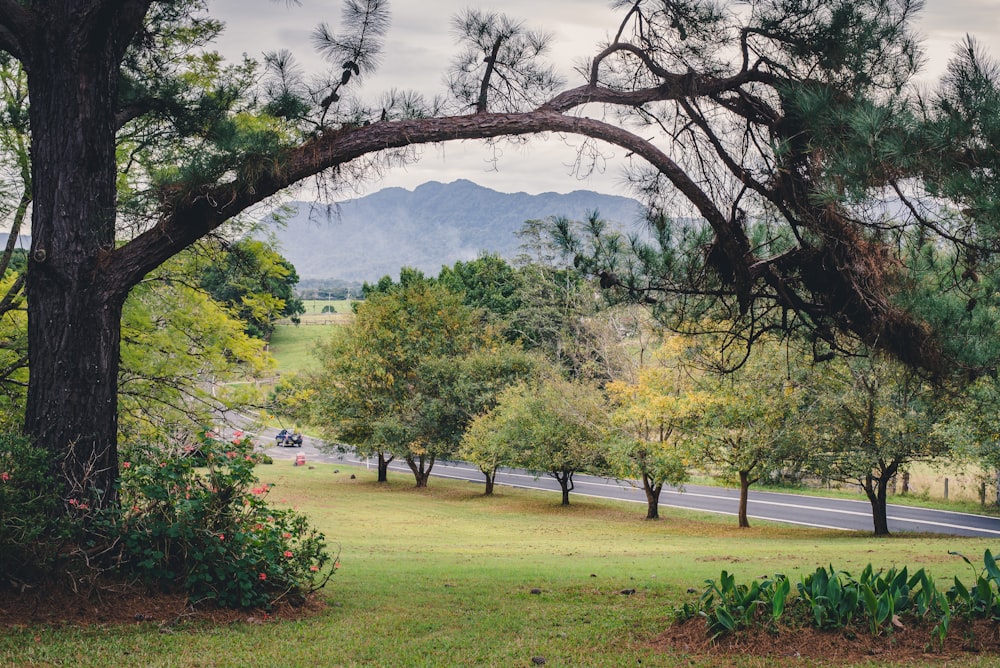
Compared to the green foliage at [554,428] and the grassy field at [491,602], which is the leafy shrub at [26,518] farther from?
the green foliage at [554,428]

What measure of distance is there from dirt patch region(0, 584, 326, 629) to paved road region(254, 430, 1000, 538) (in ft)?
62.5

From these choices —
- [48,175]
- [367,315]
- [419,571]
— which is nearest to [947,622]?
[419,571]

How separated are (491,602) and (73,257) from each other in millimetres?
4810

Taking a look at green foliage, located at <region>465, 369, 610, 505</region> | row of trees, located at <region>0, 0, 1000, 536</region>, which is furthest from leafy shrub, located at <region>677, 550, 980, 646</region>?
green foliage, located at <region>465, 369, 610, 505</region>

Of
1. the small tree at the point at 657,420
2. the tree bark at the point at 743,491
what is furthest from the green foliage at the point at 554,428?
Result: the tree bark at the point at 743,491

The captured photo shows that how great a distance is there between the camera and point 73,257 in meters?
6.36

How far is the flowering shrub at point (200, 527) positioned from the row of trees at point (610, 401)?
362cm

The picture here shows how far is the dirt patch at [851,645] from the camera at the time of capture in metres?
5.02

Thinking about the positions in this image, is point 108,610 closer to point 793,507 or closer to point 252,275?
point 252,275

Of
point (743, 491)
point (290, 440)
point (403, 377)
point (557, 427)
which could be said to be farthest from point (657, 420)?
point (290, 440)

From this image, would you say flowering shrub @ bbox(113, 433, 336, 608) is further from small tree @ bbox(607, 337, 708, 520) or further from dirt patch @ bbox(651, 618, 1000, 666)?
small tree @ bbox(607, 337, 708, 520)

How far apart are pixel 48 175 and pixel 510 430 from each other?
2275 cm

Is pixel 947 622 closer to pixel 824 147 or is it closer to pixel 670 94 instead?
pixel 824 147

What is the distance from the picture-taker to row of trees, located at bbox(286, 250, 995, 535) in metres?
18.0
